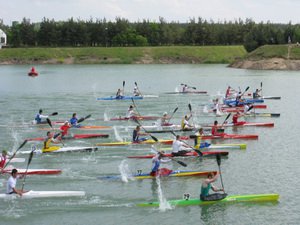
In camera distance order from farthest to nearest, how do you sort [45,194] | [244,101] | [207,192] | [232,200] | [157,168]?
[244,101]
[157,168]
[45,194]
[232,200]
[207,192]

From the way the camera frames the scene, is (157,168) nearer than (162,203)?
No

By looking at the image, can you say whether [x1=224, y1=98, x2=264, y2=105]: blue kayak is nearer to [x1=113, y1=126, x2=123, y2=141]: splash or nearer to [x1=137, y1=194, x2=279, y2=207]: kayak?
[x1=113, y1=126, x2=123, y2=141]: splash

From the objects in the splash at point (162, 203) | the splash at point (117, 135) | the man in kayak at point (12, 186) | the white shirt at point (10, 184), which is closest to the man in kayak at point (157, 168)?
the splash at point (162, 203)

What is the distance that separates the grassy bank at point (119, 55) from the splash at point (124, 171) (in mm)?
114124

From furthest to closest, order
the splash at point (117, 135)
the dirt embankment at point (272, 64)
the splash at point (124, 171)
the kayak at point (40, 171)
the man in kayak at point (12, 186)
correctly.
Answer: the dirt embankment at point (272, 64) → the splash at point (117, 135) → the kayak at point (40, 171) → the splash at point (124, 171) → the man in kayak at point (12, 186)

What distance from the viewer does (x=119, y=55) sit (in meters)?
147

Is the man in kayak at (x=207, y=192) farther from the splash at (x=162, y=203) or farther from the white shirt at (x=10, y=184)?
the white shirt at (x=10, y=184)

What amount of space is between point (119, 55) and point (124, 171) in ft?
395

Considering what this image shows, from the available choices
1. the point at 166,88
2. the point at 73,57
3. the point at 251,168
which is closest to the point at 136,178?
the point at 251,168

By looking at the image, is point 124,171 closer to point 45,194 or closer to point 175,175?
point 175,175

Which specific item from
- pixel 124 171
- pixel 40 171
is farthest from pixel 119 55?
pixel 40 171

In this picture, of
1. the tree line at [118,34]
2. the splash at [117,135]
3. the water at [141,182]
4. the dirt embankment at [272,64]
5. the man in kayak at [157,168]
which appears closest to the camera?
the water at [141,182]

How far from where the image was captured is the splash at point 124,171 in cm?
2652

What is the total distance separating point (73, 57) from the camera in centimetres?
14538
